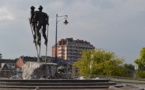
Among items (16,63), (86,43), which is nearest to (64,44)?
(86,43)

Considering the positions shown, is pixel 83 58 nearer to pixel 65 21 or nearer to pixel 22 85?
pixel 65 21

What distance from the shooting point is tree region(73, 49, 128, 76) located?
44.5 meters

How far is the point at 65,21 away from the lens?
30.3 meters

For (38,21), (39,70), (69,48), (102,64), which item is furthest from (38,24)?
(69,48)

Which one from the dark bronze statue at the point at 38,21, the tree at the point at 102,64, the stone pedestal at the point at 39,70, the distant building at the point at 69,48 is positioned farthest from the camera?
the distant building at the point at 69,48

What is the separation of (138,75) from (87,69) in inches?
417

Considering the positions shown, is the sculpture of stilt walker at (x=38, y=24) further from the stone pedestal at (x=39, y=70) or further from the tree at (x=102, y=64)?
the tree at (x=102, y=64)

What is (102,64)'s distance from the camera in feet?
147

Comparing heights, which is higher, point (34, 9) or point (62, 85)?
point (34, 9)

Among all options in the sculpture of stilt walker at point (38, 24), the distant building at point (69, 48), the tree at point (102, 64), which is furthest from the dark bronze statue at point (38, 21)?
the distant building at point (69, 48)

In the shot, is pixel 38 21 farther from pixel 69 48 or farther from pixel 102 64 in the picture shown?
pixel 69 48

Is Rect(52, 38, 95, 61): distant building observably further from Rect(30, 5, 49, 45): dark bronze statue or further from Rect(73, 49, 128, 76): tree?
Rect(30, 5, 49, 45): dark bronze statue

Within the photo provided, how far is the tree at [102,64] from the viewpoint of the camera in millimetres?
44531

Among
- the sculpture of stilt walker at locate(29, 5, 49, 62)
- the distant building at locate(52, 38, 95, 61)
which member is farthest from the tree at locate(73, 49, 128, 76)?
the distant building at locate(52, 38, 95, 61)
